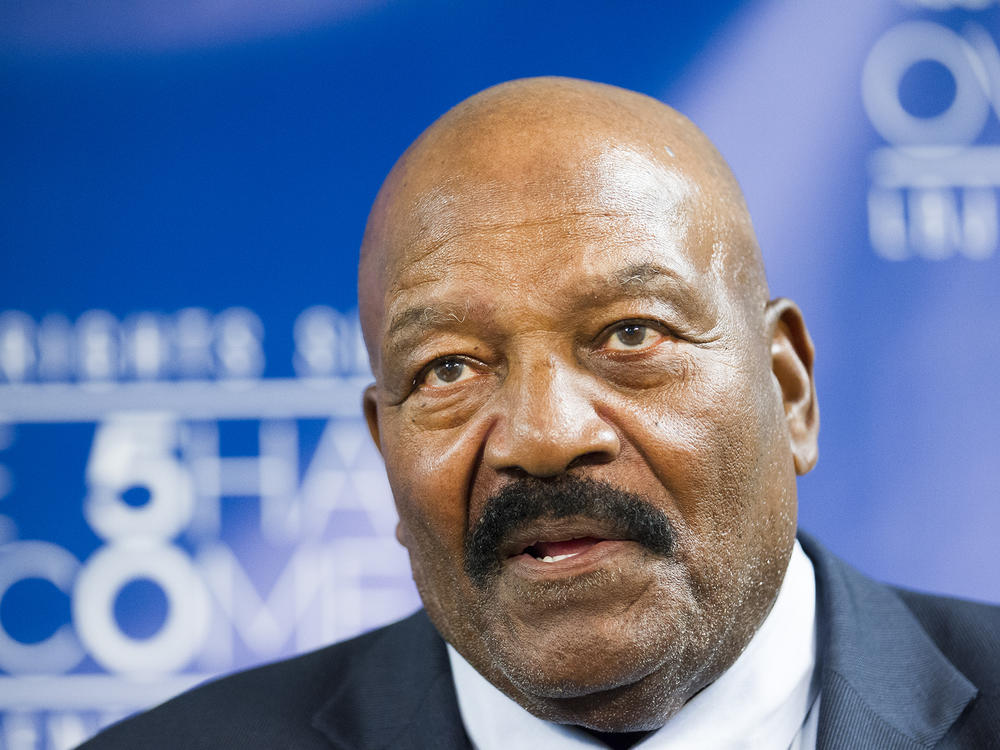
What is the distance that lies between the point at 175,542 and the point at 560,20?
1.51m

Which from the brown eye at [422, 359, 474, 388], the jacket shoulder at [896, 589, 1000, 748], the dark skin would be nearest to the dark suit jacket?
the jacket shoulder at [896, 589, 1000, 748]

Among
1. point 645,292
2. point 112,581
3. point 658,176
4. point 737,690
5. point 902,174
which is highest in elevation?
point 902,174

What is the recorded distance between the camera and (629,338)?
1546mm

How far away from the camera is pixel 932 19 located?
8.65 ft

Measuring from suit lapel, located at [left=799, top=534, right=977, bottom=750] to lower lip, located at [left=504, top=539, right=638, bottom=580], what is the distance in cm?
44

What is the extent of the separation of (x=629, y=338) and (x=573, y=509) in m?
0.24

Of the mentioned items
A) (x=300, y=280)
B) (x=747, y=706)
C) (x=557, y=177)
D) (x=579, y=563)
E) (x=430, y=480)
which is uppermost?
(x=300, y=280)

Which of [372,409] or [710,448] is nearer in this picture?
[710,448]

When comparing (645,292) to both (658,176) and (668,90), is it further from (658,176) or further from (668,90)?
(668,90)

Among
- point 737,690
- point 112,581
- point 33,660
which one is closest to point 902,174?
point 737,690

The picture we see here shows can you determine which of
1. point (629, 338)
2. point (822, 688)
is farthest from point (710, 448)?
point (822, 688)

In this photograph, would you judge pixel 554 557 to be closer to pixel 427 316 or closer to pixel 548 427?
pixel 548 427

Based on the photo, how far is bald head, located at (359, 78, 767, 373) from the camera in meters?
1.58

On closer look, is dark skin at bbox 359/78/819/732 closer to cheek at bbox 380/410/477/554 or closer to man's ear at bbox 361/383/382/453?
cheek at bbox 380/410/477/554
